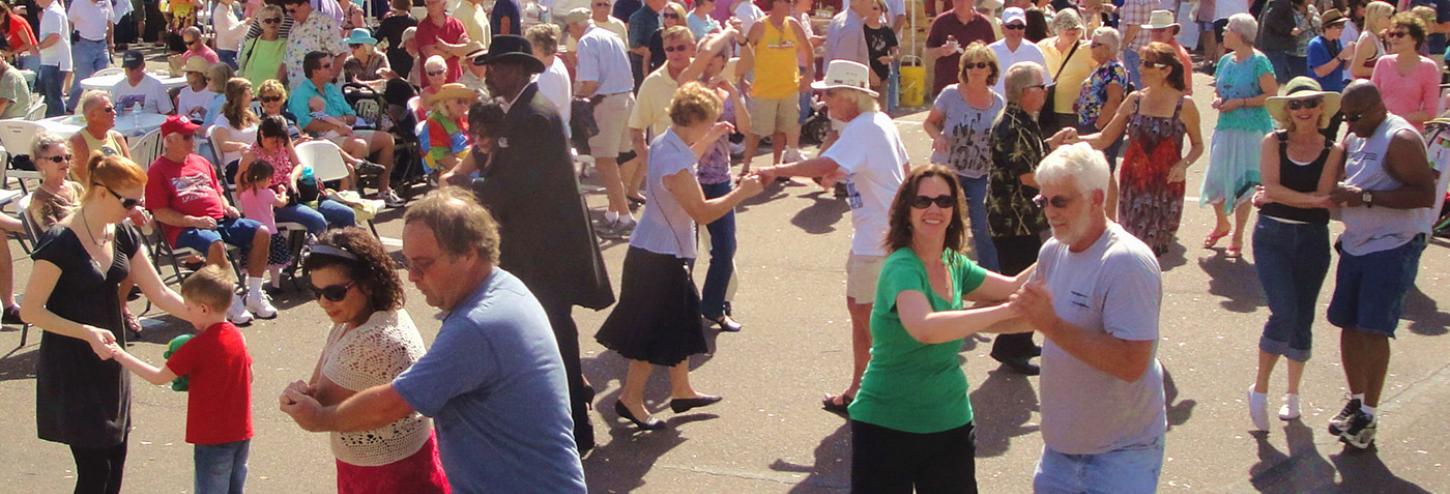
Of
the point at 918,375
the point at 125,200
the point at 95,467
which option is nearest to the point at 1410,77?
the point at 918,375

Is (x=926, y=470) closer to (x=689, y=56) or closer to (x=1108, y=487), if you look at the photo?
(x=1108, y=487)

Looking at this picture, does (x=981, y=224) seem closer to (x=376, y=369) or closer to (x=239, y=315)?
(x=239, y=315)

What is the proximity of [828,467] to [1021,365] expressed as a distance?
5.18ft

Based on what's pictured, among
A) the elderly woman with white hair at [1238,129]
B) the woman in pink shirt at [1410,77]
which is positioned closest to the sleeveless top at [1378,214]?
the elderly woman with white hair at [1238,129]

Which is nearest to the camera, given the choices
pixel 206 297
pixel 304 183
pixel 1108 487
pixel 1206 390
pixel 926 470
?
pixel 1108 487

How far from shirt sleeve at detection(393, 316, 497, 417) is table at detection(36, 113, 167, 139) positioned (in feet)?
29.4

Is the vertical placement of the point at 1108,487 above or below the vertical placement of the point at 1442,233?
above

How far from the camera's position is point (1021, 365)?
754 centimetres

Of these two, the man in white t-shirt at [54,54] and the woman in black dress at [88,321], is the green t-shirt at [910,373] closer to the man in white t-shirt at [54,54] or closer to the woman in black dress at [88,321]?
the woman in black dress at [88,321]

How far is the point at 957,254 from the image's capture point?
4770 millimetres

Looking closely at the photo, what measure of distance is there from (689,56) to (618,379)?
350 cm

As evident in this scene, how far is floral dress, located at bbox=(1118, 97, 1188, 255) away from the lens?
8.41 m

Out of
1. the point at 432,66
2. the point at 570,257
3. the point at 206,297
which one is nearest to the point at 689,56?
the point at 432,66

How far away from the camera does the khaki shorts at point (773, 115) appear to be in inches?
499
